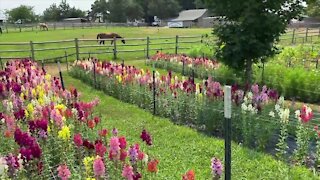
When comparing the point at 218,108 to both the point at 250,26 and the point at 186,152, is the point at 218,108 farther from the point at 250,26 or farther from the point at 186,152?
the point at 250,26

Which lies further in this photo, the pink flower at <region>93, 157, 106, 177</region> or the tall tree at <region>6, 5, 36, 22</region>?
the tall tree at <region>6, 5, 36, 22</region>

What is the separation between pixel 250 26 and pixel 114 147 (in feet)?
21.0

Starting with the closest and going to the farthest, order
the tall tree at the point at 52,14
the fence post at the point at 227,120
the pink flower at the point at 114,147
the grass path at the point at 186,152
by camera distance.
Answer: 1. the fence post at the point at 227,120
2. the pink flower at the point at 114,147
3. the grass path at the point at 186,152
4. the tall tree at the point at 52,14

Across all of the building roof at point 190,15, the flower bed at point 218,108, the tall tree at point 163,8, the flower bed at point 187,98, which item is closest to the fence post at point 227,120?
the flower bed at point 218,108

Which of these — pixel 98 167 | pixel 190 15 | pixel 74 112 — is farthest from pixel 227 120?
pixel 190 15

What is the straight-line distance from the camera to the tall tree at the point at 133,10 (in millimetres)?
83562

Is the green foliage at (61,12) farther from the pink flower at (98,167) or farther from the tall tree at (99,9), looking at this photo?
the pink flower at (98,167)

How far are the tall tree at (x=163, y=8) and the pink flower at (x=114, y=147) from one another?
82.3 m

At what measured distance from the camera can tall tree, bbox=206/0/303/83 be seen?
29.4 feet

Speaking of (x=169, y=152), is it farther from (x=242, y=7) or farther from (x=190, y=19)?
(x=190, y=19)

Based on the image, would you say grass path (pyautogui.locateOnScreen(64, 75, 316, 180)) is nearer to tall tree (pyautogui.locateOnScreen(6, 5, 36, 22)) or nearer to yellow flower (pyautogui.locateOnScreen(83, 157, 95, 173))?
yellow flower (pyautogui.locateOnScreen(83, 157, 95, 173))

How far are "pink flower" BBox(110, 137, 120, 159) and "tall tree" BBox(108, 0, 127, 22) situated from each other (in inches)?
3248

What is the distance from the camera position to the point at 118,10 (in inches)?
3344

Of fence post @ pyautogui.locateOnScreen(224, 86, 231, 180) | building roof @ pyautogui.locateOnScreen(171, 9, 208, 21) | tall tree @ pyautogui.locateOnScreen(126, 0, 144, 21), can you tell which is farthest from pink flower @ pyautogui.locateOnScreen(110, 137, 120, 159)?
tall tree @ pyautogui.locateOnScreen(126, 0, 144, 21)
